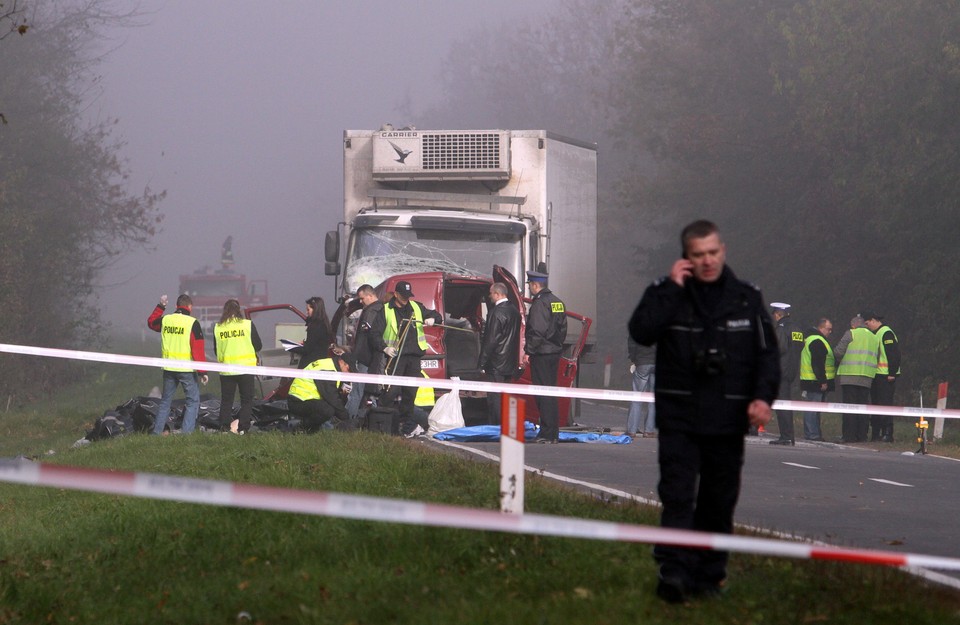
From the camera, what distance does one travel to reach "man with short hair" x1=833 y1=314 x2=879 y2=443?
19312mm

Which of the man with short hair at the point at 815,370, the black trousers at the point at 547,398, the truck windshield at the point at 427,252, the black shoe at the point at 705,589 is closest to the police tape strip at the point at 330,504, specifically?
the black shoe at the point at 705,589

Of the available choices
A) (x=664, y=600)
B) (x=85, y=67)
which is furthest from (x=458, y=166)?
(x=85, y=67)

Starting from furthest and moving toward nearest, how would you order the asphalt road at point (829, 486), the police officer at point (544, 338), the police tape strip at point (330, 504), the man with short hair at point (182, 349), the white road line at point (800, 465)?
the police officer at point (544, 338) < the man with short hair at point (182, 349) < the white road line at point (800, 465) < the asphalt road at point (829, 486) < the police tape strip at point (330, 504)

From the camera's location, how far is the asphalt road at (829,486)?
8.99 meters

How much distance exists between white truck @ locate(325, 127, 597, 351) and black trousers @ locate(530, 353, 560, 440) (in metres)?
2.75

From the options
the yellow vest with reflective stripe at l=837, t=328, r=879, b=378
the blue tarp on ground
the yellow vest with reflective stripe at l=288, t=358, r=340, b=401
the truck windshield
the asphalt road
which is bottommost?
the asphalt road

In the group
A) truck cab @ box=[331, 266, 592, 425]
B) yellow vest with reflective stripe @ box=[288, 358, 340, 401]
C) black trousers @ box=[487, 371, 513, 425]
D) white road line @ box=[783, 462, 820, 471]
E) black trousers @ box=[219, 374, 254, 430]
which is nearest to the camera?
white road line @ box=[783, 462, 820, 471]

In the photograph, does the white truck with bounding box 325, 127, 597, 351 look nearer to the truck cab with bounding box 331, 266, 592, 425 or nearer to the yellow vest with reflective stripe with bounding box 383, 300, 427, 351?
the truck cab with bounding box 331, 266, 592, 425

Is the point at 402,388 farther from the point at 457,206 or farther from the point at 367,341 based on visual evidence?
the point at 457,206

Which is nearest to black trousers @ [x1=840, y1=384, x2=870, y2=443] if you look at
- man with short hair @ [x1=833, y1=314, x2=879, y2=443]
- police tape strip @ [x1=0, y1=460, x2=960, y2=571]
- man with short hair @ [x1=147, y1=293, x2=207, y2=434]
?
man with short hair @ [x1=833, y1=314, x2=879, y2=443]

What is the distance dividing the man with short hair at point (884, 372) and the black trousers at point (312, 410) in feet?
27.7

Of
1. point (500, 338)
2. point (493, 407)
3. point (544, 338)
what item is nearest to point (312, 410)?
point (500, 338)

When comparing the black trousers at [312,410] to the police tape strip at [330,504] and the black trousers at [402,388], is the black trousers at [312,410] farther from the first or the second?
the police tape strip at [330,504]

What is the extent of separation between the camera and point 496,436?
1622 centimetres
